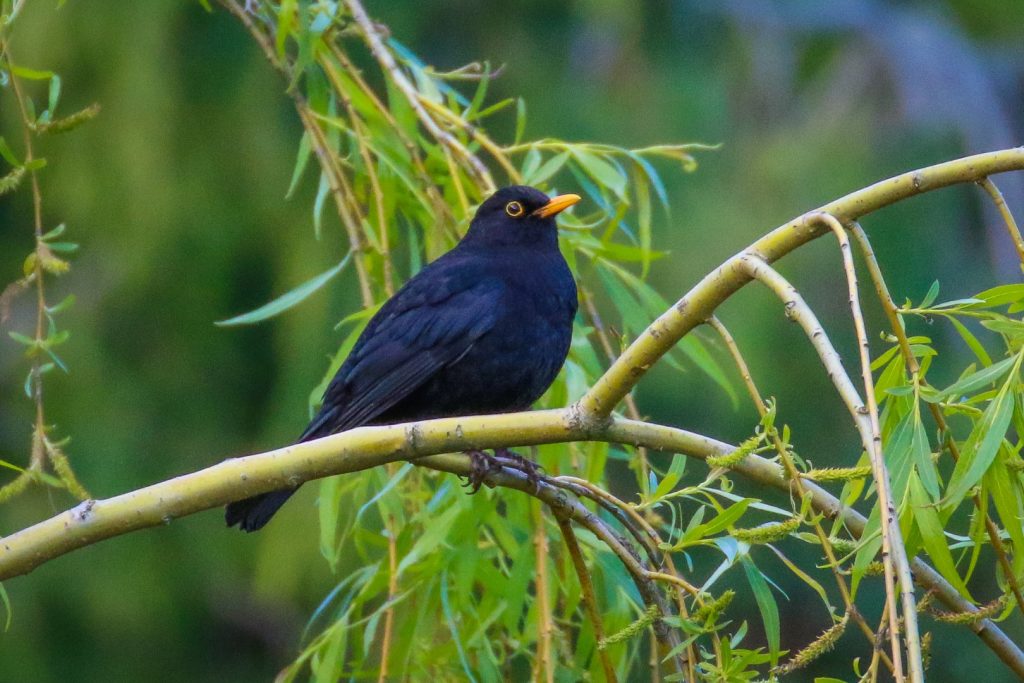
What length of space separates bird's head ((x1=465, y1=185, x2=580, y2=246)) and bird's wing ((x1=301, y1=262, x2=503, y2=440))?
0.33m

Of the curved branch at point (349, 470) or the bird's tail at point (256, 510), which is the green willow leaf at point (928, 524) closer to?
the curved branch at point (349, 470)

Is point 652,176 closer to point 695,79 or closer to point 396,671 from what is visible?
point 396,671

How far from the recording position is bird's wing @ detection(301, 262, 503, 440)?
11.2ft

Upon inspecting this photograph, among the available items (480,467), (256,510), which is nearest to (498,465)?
(480,467)

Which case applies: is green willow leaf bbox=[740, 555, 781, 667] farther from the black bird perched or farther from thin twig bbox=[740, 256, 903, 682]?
the black bird perched

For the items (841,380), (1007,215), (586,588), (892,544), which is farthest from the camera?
(586,588)

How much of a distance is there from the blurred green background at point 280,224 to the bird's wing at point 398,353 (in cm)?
228

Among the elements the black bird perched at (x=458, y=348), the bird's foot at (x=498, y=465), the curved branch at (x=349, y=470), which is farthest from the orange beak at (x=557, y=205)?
the curved branch at (x=349, y=470)

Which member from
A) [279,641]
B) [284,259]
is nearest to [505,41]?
[284,259]

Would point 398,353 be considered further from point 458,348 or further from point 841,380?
point 841,380

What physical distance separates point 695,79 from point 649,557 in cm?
550

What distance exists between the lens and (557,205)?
373 centimetres

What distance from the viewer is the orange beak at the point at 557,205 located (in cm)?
366

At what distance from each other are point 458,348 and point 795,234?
5.56 feet
